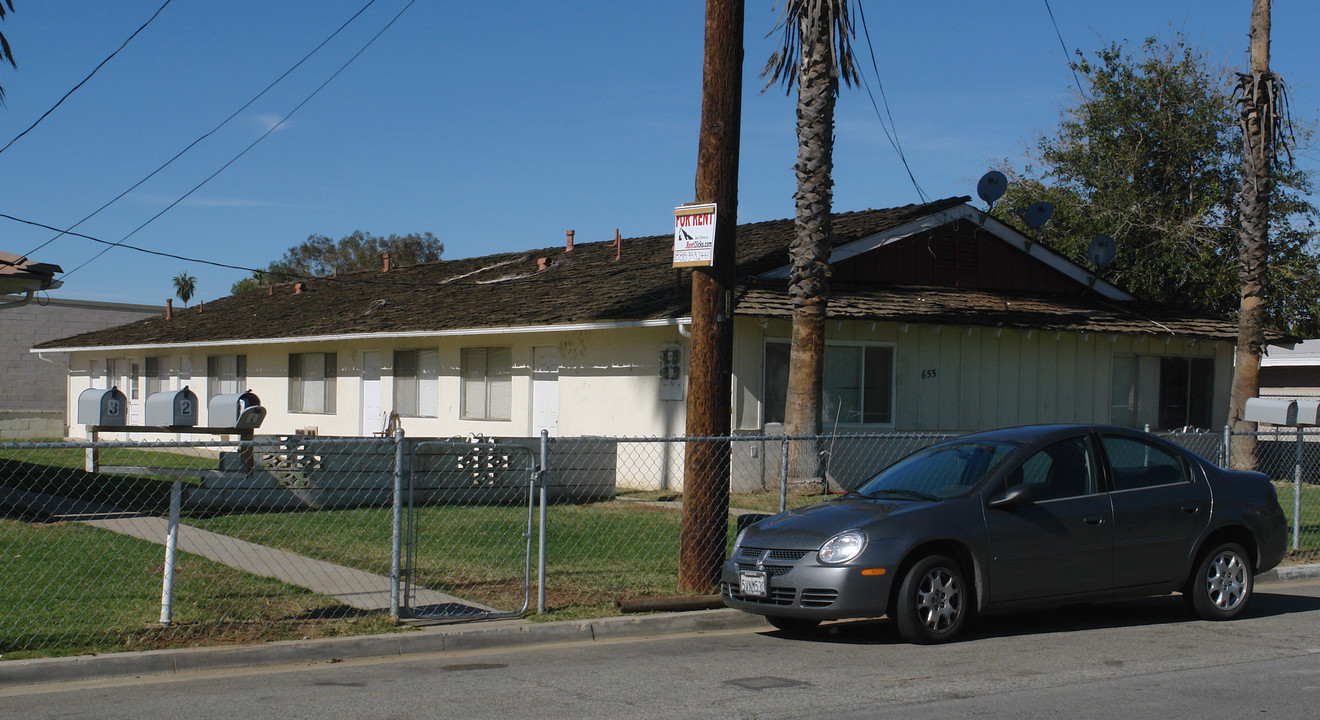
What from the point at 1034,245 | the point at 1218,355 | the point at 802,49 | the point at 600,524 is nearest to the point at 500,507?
the point at 600,524

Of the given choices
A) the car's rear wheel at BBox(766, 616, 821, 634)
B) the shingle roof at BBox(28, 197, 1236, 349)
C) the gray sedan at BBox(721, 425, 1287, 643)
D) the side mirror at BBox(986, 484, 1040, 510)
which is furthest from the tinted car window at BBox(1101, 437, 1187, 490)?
the shingle roof at BBox(28, 197, 1236, 349)

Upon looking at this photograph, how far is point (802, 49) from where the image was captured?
15984mm

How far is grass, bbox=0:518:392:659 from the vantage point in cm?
766

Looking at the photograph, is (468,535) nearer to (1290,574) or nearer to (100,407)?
(1290,574)

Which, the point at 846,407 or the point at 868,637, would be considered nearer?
the point at 868,637

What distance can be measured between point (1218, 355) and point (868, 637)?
55.7 feet

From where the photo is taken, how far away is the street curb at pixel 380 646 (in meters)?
7.04

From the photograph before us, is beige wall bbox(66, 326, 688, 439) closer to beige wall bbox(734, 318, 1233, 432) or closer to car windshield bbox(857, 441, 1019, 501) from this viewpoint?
beige wall bbox(734, 318, 1233, 432)

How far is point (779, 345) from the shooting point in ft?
58.9

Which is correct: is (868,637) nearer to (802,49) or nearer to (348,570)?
(348,570)

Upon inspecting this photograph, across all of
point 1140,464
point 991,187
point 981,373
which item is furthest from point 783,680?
point 991,187

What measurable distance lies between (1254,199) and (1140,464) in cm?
1084

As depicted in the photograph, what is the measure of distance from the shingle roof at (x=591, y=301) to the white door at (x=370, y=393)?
0.85 m

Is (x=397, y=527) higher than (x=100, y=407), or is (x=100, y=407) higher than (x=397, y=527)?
(x=397, y=527)
